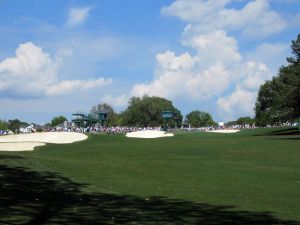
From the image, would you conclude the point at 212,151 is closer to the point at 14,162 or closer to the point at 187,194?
the point at 14,162

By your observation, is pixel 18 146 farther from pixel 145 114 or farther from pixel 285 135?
pixel 145 114

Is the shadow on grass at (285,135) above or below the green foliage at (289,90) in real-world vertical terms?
below

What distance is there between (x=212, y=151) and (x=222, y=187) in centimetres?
1591

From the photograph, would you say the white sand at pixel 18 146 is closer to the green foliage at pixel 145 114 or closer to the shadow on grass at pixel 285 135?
the shadow on grass at pixel 285 135

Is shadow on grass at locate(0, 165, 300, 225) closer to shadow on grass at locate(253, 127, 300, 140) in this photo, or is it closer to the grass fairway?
the grass fairway

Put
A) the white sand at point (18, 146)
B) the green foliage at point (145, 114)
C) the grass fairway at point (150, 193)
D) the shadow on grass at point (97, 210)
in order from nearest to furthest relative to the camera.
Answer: the shadow on grass at point (97, 210) < the grass fairway at point (150, 193) < the white sand at point (18, 146) < the green foliage at point (145, 114)

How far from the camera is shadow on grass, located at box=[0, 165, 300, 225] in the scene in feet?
31.1

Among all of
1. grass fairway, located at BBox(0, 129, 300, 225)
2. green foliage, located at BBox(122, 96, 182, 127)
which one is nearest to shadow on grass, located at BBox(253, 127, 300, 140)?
grass fairway, located at BBox(0, 129, 300, 225)

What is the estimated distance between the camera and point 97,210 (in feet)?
34.6

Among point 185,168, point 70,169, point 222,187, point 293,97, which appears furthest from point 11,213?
point 293,97

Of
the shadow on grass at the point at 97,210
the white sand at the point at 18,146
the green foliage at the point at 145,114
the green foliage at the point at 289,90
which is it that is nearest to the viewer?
the shadow on grass at the point at 97,210

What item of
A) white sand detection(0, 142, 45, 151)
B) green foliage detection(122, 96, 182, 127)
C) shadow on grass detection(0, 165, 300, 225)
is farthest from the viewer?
green foliage detection(122, 96, 182, 127)

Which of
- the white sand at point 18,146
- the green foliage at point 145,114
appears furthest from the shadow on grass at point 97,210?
the green foliage at point 145,114

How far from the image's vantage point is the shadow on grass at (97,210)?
949cm
